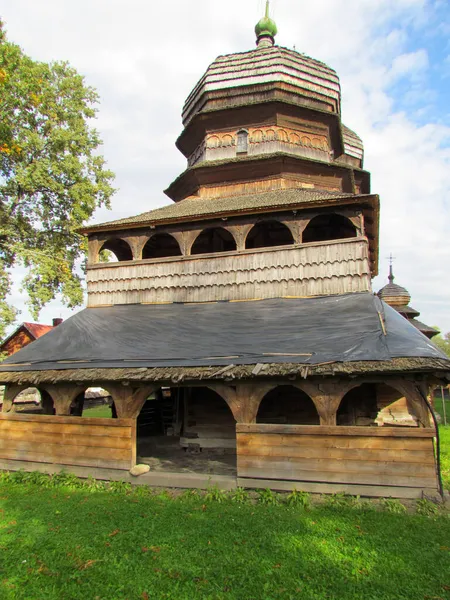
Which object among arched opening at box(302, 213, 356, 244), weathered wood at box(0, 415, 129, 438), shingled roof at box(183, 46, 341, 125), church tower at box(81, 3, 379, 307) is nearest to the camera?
weathered wood at box(0, 415, 129, 438)

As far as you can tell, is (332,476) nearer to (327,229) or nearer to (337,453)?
(337,453)

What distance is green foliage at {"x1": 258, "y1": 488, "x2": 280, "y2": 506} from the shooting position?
7.33 metres

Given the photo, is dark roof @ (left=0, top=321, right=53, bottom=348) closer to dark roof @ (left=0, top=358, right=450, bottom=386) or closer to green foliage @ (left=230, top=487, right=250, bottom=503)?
dark roof @ (left=0, top=358, right=450, bottom=386)

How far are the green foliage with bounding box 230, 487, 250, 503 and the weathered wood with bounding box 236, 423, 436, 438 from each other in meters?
1.07

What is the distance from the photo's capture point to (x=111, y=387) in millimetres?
8883

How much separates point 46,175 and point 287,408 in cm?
1888

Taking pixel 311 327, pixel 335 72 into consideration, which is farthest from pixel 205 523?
pixel 335 72

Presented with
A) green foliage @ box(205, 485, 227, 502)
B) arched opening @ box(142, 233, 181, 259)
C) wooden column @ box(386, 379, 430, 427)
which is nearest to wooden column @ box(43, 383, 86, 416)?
green foliage @ box(205, 485, 227, 502)

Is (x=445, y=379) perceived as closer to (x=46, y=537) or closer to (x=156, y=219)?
(x=46, y=537)

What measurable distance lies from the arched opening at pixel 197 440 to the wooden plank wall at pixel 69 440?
125cm

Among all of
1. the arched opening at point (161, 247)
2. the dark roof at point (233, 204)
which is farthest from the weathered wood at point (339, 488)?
the arched opening at point (161, 247)

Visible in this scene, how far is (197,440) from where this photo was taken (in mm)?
11680

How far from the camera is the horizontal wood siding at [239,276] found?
35.0 ft

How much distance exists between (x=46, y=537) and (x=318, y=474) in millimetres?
4618
